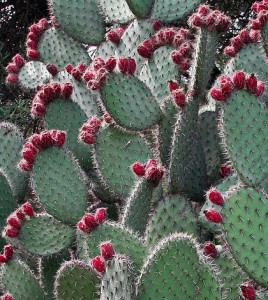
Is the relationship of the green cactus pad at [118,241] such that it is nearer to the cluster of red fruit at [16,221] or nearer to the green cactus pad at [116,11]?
the cluster of red fruit at [16,221]

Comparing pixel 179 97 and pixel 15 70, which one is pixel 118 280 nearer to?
pixel 179 97

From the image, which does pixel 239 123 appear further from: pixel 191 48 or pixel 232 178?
pixel 191 48

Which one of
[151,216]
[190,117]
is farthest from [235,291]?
[190,117]

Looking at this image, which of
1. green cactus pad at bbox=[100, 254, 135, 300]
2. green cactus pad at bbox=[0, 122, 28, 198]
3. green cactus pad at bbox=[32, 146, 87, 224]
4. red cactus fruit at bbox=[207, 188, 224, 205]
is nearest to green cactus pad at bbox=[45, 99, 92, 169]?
green cactus pad at bbox=[0, 122, 28, 198]

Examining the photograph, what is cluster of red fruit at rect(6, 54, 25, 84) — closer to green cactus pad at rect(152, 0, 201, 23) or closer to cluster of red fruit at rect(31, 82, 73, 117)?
green cactus pad at rect(152, 0, 201, 23)

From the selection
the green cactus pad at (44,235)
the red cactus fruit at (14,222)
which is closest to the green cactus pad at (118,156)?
the green cactus pad at (44,235)

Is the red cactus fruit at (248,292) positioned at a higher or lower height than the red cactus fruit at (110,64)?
lower

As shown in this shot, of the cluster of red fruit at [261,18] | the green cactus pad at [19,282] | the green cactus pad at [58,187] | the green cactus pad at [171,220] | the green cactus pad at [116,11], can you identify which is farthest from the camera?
the green cactus pad at [116,11]
